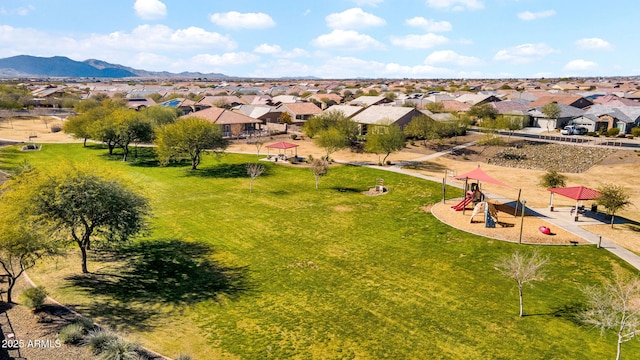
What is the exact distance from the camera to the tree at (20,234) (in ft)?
74.7

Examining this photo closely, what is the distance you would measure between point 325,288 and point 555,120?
94.0m

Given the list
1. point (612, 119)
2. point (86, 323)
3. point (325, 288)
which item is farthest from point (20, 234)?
point (612, 119)

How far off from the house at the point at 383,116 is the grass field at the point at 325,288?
148 feet

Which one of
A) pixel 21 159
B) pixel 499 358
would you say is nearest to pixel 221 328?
pixel 499 358

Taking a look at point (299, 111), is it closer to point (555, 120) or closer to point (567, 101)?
point (555, 120)

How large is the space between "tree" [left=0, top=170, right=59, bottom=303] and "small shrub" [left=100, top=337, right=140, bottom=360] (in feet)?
29.8

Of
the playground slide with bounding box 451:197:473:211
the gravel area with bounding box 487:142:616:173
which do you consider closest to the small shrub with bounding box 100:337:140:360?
the playground slide with bounding box 451:197:473:211

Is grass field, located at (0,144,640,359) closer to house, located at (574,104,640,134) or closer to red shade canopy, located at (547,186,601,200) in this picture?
red shade canopy, located at (547,186,601,200)

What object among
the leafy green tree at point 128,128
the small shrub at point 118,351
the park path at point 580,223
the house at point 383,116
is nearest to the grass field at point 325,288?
the park path at point 580,223

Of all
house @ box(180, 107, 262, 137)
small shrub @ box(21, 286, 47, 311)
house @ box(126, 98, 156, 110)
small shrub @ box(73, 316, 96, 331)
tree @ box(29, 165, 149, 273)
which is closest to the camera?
small shrub @ box(73, 316, 96, 331)

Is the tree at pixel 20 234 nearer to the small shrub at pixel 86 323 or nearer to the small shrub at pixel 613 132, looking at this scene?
the small shrub at pixel 86 323

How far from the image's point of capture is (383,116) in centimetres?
9081

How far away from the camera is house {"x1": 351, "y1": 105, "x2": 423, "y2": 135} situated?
8688 cm

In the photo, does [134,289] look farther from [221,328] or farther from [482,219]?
[482,219]
